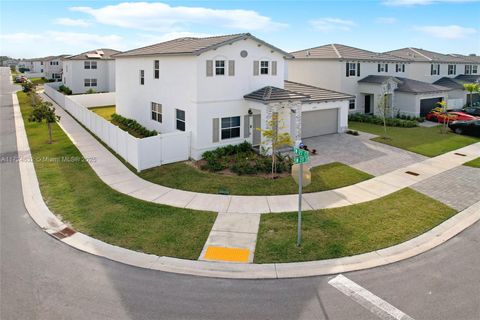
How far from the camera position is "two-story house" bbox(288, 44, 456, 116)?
35000 mm

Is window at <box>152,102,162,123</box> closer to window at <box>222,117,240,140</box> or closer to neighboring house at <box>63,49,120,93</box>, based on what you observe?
window at <box>222,117,240,140</box>

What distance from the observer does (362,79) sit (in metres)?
36.3

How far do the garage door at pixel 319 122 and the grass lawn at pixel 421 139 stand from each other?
3198 millimetres

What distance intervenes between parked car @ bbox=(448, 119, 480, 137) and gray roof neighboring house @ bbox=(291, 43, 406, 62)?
34.5ft

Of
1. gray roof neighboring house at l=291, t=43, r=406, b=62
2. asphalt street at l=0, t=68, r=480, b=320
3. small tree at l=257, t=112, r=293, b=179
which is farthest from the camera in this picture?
gray roof neighboring house at l=291, t=43, r=406, b=62

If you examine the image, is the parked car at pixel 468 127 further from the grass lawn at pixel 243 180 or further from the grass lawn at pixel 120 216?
the grass lawn at pixel 120 216

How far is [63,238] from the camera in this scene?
11961 mm

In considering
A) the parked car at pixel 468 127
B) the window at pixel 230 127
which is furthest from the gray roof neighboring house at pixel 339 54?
the window at pixel 230 127

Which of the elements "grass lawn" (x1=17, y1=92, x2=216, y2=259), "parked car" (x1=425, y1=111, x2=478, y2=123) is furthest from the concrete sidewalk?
"parked car" (x1=425, y1=111, x2=478, y2=123)

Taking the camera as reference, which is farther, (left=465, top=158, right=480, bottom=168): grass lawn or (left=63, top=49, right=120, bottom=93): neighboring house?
(left=63, top=49, right=120, bottom=93): neighboring house

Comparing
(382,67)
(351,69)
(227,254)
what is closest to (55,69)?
(351,69)

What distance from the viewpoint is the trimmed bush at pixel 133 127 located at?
25.9 m

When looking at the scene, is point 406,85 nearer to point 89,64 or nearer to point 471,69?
point 471,69

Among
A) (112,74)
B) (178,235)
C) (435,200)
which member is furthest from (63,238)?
(112,74)
